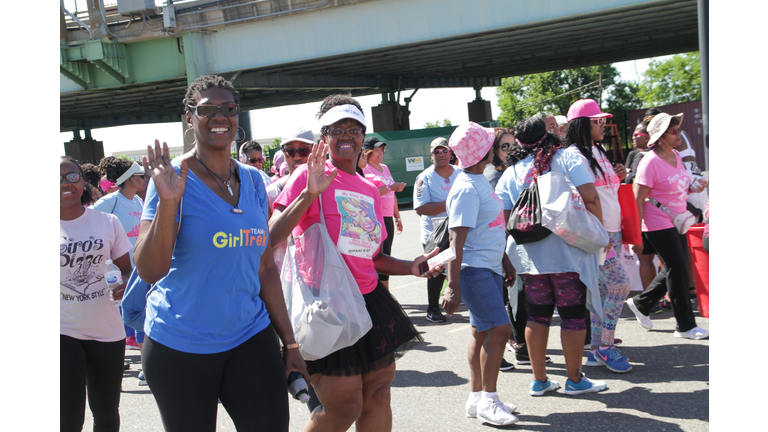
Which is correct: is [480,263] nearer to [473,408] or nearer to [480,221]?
[480,221]

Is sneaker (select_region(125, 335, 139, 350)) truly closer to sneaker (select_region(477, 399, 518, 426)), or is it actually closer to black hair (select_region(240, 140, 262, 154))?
black hair (select_region(240, 140, 262, 154))

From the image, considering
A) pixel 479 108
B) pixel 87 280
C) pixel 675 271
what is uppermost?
pixel 479 108

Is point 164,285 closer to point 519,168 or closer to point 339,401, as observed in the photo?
point 339,401

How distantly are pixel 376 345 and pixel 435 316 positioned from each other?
13.4 feet

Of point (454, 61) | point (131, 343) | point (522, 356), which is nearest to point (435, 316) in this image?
point (522, 356)

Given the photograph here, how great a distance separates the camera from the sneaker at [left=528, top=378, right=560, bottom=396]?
455 centimetres

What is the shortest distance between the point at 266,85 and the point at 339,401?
928 inches

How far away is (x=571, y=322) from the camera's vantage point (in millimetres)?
4348

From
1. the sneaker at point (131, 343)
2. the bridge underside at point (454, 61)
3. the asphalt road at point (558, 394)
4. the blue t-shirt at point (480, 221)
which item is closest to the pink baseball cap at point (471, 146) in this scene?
the blue t-shirt at point (480, 221)

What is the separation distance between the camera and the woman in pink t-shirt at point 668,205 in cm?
565

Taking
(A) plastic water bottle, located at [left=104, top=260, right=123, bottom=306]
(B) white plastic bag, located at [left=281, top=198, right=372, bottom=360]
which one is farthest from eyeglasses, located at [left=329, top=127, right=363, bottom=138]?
(A) plastic water bottle, located at [left=104, top=260, right=123, bottom=306]

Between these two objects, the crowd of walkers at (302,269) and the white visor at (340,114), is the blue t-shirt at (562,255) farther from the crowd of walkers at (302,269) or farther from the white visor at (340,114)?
the white visor at (340,114)

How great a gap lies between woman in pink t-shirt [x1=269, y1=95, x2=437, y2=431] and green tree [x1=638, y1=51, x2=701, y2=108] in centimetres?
4104

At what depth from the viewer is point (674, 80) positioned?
4028cm
